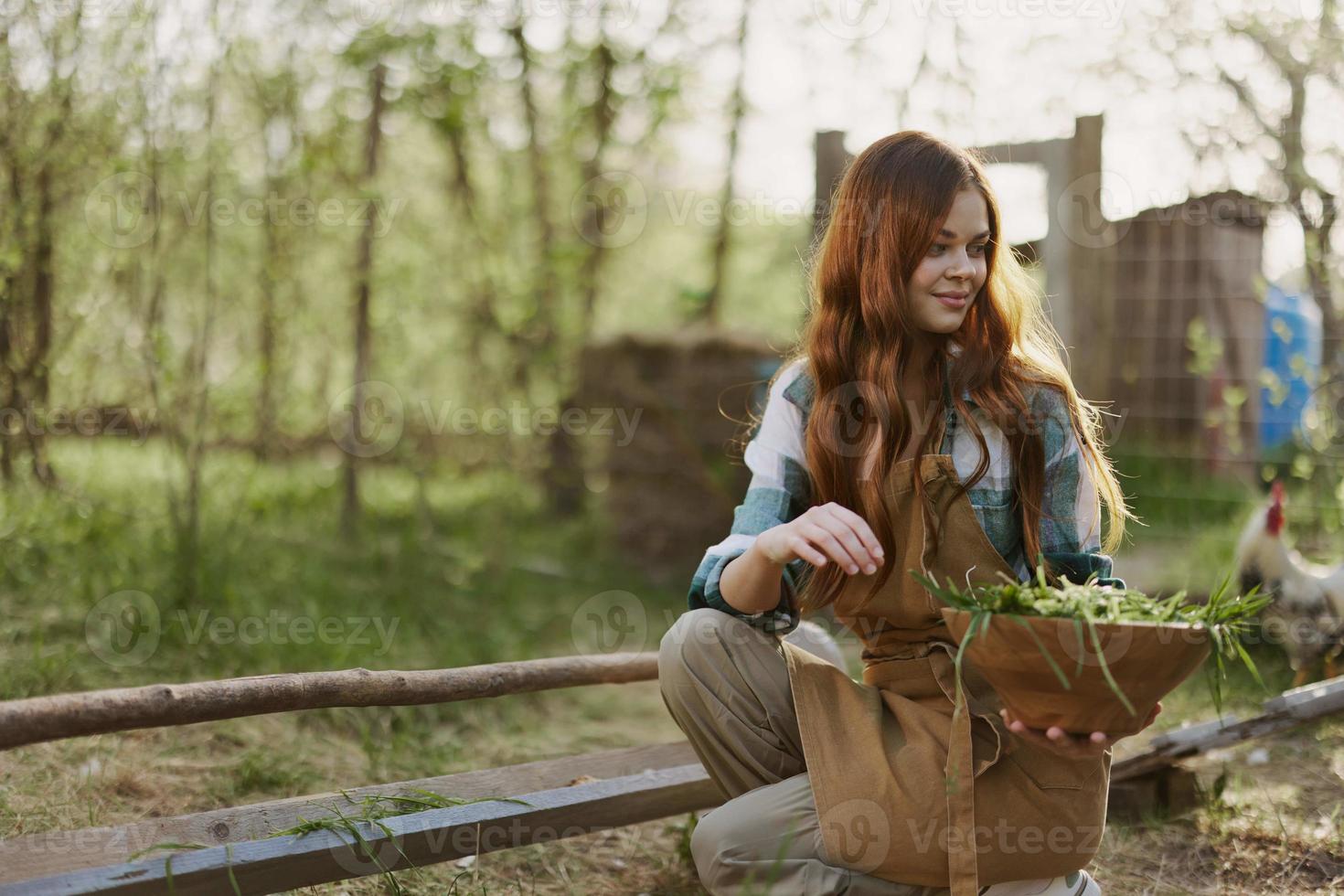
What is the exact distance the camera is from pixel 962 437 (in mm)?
2158

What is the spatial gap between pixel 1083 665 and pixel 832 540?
42cm

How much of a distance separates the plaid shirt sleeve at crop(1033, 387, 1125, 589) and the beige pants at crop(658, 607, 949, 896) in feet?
1.84

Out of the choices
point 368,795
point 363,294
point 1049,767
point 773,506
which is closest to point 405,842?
point 368,795

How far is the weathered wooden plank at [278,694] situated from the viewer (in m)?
1.78

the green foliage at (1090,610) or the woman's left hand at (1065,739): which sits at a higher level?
the green foliage at (1090,610)

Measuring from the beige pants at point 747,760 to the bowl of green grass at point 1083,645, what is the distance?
0.43 metres

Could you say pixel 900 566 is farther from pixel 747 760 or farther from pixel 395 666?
pixel 395 666

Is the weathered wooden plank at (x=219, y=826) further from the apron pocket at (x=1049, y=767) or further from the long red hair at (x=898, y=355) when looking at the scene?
the apron pocket at (x=1049, y=767)

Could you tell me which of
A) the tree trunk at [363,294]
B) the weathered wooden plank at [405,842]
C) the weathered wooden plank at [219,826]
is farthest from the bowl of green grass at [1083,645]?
the tree trunk at [363,294]

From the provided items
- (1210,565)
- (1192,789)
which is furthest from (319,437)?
(1192,789)

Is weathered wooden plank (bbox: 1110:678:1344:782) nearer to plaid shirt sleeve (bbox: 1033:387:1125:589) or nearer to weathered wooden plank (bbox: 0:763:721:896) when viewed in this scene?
plaid shirt sleeve (bbox: 1033:387:1125:589)

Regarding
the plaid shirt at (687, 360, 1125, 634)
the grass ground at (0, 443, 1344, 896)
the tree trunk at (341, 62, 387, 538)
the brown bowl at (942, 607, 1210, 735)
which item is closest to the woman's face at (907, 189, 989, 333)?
the plaid shirt at (687, 360, 1125, 634)

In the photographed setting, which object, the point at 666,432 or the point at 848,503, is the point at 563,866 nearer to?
the point at 848,503

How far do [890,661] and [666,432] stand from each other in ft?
13.6
